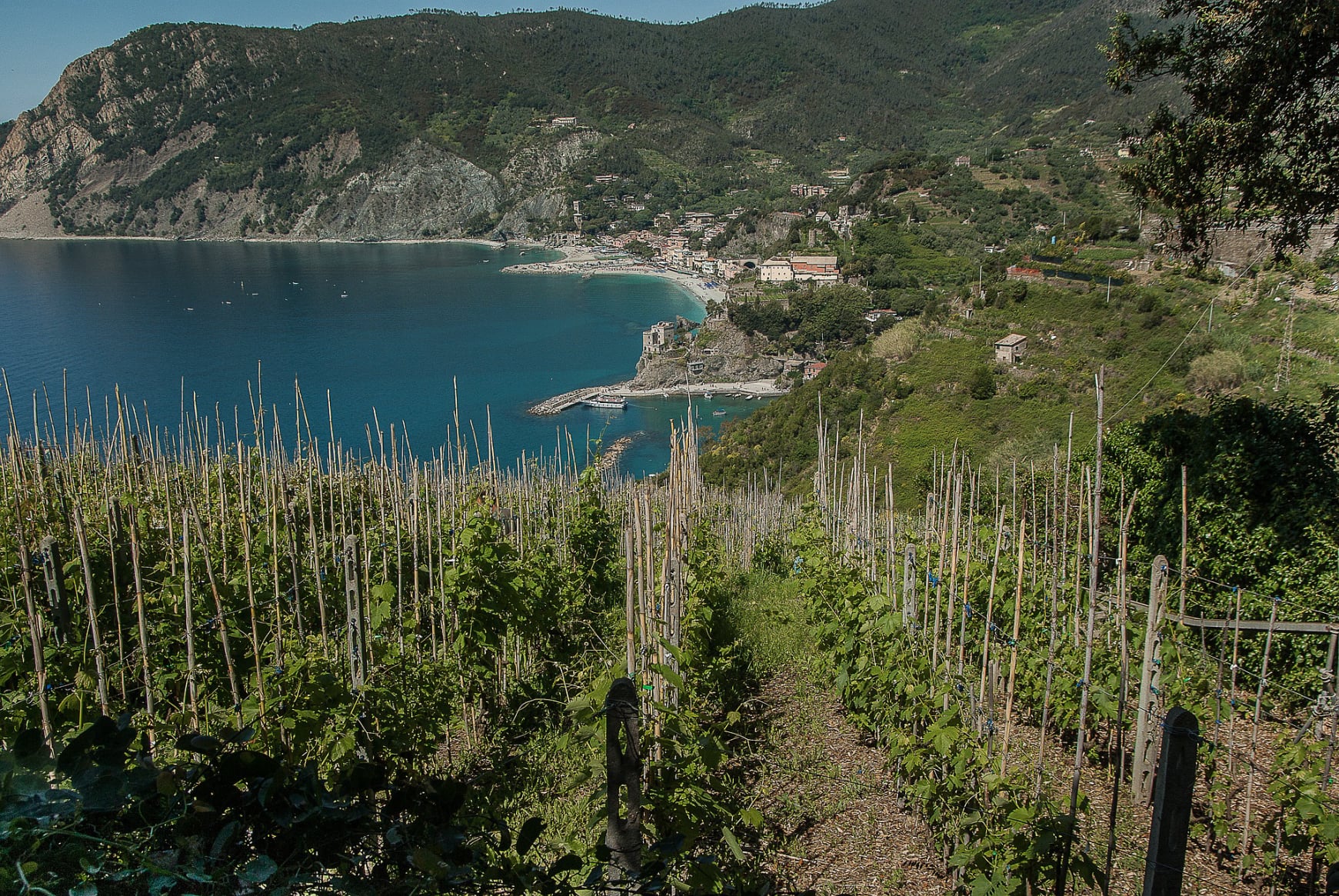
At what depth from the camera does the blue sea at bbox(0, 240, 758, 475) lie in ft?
141

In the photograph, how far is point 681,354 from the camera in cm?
5306

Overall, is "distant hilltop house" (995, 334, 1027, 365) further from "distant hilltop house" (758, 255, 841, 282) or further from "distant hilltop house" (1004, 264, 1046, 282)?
"distant hilltop house" (758, 255, 841, 282)

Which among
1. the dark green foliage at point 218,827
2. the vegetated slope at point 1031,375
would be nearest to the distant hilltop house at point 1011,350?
the vegetated slope at point 1031,375

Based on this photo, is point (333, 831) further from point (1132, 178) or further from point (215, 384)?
point (215, 384)

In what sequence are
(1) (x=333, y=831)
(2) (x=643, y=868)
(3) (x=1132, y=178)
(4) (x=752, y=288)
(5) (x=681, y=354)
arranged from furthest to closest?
(4) (x=752, y=288) < (5) (x=681, y=354) < (3) (x=1132, y=178) < (2) (x=643, y=868) < (1) (x=333, y=831)

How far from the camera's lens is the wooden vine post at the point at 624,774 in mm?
2033

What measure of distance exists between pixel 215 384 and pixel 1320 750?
2019 inches

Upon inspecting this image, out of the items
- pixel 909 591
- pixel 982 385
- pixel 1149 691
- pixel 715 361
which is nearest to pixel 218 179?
pixel 715 361

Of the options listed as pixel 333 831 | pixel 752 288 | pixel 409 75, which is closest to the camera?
pixel 333 831

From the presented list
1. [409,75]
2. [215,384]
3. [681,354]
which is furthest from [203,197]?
[681,354]

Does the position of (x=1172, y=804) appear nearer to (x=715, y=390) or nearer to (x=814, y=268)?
(x=715, y=390)

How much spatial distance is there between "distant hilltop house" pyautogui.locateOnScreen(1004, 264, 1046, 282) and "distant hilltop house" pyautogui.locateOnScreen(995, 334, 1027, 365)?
647 cm

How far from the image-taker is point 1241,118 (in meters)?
6.00

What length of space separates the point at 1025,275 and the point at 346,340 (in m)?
46.7
